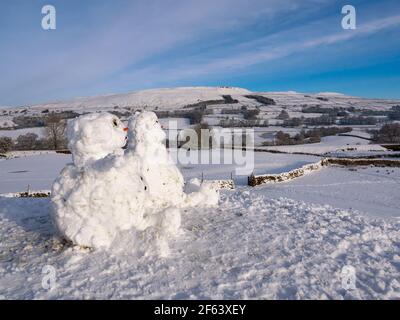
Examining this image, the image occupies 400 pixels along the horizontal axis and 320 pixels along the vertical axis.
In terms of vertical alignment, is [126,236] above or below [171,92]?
below

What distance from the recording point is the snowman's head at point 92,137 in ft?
30.4

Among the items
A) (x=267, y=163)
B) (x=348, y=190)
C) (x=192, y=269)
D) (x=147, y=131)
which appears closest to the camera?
(x=192, y=269)

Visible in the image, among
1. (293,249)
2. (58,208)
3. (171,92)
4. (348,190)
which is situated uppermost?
(171,92)

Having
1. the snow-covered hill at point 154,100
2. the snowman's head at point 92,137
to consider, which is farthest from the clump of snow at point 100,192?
the snow-covered hill at point 154,100

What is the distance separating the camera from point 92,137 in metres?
9.29

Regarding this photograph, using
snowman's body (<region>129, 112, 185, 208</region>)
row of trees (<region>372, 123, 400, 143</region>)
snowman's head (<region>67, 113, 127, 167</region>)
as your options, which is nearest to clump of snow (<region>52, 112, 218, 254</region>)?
snowman's head (<region>67, 113, 127, 167</region>)

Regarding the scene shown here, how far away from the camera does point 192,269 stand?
805 centimetres

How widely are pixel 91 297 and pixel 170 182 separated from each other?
5.31 meters

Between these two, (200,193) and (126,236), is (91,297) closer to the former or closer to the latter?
(126,236)

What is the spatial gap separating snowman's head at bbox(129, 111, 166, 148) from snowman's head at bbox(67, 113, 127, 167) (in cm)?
145

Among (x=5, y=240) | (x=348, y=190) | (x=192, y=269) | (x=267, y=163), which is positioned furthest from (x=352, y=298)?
(x=267, y=163)

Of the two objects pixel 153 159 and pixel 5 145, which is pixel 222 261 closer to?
pixel 153 159
